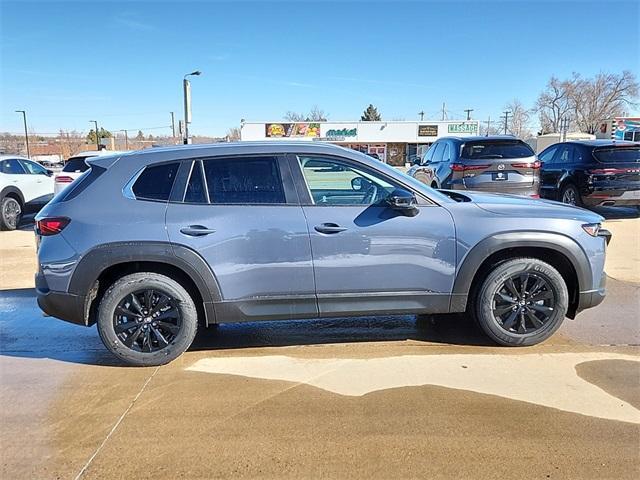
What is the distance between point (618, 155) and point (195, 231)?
32.7ft

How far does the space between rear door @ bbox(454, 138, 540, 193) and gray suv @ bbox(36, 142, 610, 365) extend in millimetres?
5012

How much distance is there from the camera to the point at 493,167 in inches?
354

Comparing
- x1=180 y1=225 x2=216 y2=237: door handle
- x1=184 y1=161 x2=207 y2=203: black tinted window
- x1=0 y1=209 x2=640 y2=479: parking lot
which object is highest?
x1=184 y1=161 x2=207 y2=203: black tinted window

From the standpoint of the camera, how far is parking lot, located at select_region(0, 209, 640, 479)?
2725 mm

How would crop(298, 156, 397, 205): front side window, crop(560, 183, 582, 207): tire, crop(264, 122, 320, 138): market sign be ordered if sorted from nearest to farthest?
crop(298, 156, 397, 205): front side window, crop(560, 183, 582, 207): tire, crop(264, 122, 320, 138): market sign

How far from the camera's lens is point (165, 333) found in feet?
13.0

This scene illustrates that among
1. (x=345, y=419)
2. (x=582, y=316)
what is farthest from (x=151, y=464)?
(x=582, y=316)

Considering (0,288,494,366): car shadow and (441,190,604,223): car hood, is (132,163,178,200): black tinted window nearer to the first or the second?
(0,288,494,366): car shadow

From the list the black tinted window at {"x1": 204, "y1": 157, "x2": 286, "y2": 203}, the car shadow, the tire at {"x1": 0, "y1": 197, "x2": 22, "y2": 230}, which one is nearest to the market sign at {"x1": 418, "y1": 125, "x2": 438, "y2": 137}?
the tire at {"x1": 0, "y1": 197, "x2": 22, "y2": 230}

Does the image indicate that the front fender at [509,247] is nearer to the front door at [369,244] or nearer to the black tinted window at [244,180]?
the front door at [369,244]

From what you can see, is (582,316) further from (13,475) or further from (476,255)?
(13,475)

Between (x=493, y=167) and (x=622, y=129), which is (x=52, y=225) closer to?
(x=493, y=167)

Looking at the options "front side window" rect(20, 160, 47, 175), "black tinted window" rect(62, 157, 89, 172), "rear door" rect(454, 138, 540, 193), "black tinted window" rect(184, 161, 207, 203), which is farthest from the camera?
"front side window" rect(20, 160, 47, 175)

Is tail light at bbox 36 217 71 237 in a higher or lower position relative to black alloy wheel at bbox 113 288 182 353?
higher
